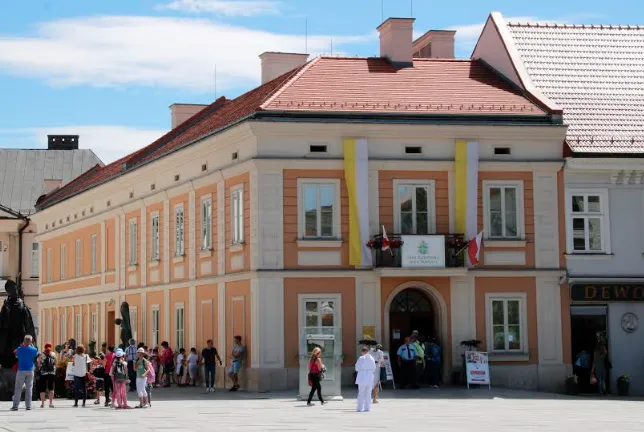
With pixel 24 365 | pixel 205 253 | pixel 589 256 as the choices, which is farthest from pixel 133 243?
pixel 24 365

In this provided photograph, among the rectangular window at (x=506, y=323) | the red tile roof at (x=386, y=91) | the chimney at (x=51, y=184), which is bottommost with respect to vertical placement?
the rectangular window at (x=506, y=323)

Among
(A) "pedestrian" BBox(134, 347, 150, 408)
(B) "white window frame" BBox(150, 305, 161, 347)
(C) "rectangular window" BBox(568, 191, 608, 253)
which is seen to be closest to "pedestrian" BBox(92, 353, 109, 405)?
(A) "pedestrian" BBox(134, 347, 150, 408)

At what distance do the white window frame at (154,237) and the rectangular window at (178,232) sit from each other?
82.4 inches

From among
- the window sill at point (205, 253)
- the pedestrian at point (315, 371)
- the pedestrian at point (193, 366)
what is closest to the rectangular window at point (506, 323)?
the pedestrian at point (315, 371)

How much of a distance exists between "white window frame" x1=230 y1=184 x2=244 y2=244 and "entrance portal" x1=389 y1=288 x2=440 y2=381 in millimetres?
4870

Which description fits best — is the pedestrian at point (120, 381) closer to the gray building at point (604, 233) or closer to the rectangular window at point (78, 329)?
the gray building at point (604, 233)

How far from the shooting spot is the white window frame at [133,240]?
52094mm

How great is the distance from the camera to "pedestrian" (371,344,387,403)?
33.9 metres

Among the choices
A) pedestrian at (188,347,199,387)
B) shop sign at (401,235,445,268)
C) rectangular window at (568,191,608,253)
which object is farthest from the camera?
pedestrian at (188,347,199,387)

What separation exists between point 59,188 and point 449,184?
34.7 meters

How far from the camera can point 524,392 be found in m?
37.9

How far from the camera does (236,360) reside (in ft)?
130

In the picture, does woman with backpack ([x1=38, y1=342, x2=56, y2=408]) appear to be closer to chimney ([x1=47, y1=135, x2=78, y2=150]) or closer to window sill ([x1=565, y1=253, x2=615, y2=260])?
window sill ([x1=565, y1=253, x2=615, y2=260])

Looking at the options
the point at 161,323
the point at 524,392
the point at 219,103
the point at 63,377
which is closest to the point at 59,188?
the point at 219,103
